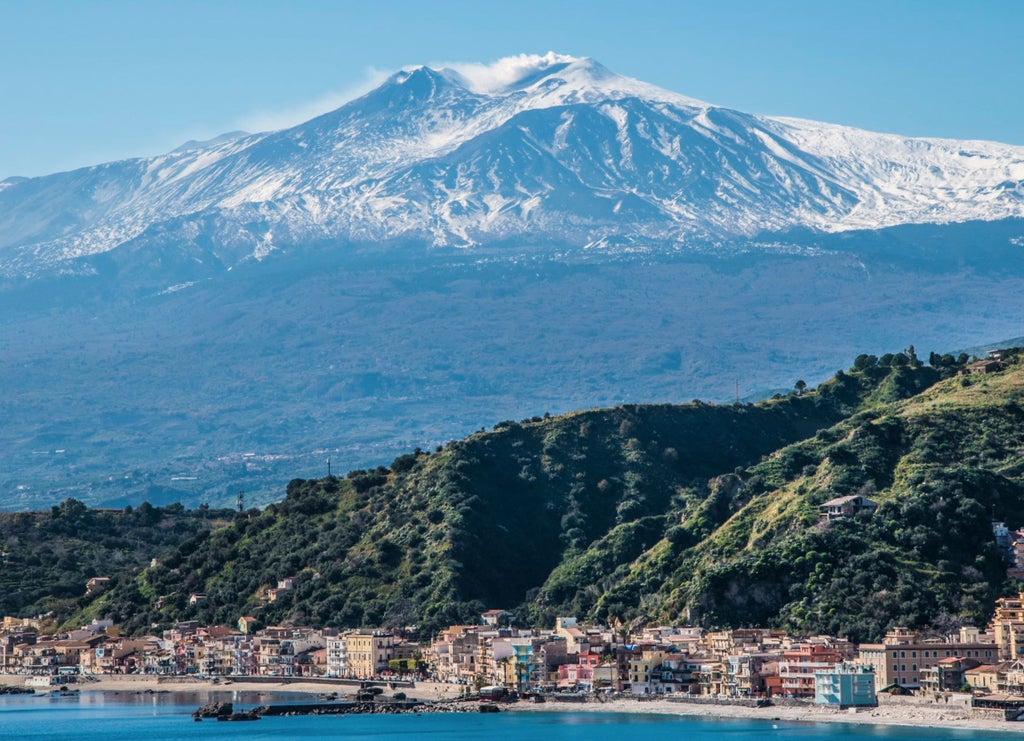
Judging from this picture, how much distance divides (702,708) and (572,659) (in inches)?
442

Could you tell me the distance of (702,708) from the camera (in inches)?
3401

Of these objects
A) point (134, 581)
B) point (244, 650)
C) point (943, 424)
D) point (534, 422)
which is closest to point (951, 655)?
point (943, 424)

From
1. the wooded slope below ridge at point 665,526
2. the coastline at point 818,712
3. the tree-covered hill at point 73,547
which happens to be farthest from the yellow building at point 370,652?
the tree-covered hill at point 73,547

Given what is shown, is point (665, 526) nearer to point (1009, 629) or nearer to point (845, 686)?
point (845, 686)

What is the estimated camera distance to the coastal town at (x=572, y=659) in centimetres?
8175

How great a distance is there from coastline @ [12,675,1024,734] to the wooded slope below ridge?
22.2 ft

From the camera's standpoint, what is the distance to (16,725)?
9306cm

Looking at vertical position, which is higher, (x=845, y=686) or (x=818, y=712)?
(x=845, y=686)

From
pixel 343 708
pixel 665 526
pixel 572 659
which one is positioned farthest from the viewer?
pixel 665 526

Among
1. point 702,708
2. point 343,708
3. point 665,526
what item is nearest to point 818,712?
point 702,708

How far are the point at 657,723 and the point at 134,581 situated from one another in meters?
55.4

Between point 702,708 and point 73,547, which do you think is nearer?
point 702,708

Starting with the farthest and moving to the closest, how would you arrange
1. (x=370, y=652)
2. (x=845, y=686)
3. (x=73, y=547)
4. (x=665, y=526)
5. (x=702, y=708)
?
(x=73, y=547)
(x=665, y=526)
(x=370, y=652)
(x=702, y=708)
(x=845, y=686)

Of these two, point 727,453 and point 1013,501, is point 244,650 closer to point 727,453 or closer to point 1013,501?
point 727,453
